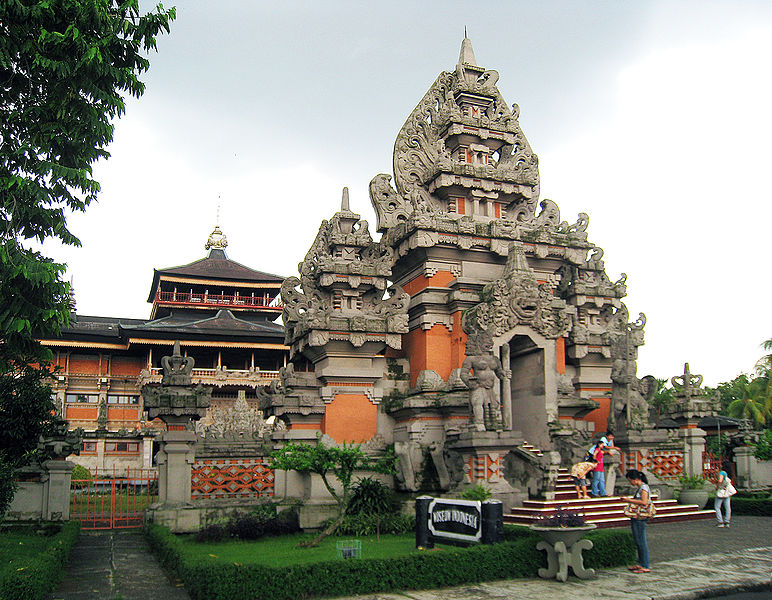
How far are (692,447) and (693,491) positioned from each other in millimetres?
3965

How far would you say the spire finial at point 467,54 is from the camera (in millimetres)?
20297

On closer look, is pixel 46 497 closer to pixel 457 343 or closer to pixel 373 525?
pixel 373 525

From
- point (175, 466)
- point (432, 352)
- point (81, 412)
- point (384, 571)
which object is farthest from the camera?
point (81, 412)

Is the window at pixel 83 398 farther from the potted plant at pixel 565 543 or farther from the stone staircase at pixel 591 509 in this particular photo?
the potted plant at pixel 565 543

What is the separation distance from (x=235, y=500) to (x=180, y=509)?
116 cm

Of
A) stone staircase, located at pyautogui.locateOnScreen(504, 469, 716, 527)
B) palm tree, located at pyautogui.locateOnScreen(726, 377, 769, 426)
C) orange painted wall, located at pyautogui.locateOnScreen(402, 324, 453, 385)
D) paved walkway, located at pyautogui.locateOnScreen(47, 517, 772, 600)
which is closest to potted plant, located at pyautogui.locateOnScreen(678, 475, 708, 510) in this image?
stone staircase, located at pyautogui.locateOnScreen(504, 469, 716, 527)

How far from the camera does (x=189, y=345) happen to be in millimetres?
43656

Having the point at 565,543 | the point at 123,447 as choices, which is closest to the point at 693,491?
the point at 565,543

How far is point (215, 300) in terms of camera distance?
5216 cm

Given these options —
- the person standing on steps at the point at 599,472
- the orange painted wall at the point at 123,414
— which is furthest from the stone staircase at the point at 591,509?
the orange painted wall at the point at 123,414

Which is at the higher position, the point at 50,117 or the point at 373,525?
the point at 50,117

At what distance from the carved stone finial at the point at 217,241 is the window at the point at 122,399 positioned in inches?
615

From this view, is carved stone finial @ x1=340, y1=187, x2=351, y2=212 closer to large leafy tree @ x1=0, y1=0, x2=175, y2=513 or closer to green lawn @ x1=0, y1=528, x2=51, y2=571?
large leafy tree @ x1=0, y1=0, x2=175, y2=513

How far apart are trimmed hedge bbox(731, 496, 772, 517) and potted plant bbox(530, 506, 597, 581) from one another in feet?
31.6
